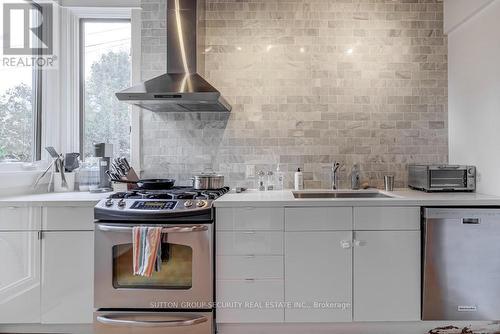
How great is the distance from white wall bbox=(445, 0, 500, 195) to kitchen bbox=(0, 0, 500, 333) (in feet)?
0.05

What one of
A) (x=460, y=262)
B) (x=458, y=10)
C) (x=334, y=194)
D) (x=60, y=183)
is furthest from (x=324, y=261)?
(x=458, y=10)

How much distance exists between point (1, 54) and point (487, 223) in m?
3.74

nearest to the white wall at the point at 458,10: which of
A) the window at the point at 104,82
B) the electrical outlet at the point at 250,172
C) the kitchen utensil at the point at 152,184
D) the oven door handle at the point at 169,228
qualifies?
the electrical outlet at the point at 250,172

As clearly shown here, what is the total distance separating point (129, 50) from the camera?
305cm

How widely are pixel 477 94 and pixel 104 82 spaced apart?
311cm

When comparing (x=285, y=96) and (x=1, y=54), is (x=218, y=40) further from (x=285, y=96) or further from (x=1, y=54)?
(x=1, y=54)

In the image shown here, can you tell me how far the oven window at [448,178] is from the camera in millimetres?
2557

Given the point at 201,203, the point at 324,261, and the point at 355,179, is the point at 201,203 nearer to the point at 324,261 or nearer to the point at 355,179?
the point at 324,261

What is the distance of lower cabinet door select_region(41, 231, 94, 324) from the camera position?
2195 millimetres

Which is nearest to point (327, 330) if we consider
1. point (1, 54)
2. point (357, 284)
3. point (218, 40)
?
point (357, 284)

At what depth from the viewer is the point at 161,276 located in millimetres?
2146

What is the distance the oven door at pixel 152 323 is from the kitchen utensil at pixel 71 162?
1267 mm

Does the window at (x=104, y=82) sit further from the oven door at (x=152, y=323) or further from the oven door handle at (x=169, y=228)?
the oven door at (x=152, y=323)

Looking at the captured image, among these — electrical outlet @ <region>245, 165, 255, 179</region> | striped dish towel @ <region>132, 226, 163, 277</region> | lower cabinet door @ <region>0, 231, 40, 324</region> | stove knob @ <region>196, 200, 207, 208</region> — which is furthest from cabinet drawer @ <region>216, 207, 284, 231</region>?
lower cabinet door @ <region>0, 231, 40, 324</region>
